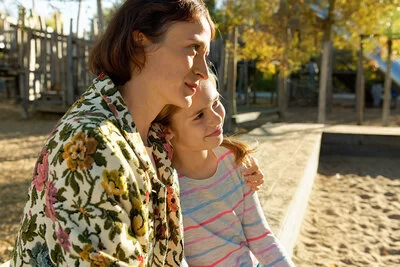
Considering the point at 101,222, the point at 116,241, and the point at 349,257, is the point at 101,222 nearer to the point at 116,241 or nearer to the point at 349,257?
the point at 116,241

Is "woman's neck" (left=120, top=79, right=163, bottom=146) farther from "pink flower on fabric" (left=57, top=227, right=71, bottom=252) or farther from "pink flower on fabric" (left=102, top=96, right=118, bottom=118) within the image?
"pink flower on fabric" (left=57, top=227, right=71, bottom=252)

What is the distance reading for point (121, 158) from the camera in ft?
3.40

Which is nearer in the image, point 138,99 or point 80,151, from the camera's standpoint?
point 80,151

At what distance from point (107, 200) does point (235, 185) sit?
0.85m

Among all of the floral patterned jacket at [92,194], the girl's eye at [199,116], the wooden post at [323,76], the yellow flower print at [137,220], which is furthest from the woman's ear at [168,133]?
the wooden post at [323,76]

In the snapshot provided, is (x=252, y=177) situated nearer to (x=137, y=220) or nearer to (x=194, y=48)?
(x=194, y=48)

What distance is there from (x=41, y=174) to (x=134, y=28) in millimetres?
428

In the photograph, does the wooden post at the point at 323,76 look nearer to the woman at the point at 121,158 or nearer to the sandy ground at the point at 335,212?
the sandy ground at the point at 335,212

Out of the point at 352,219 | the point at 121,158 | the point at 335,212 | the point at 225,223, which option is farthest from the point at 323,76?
the point at 121,158

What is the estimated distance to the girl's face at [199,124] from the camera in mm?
1649

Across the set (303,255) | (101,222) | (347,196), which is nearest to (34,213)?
(101,222)

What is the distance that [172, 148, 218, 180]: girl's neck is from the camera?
5.65ft

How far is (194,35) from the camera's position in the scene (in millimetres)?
1266

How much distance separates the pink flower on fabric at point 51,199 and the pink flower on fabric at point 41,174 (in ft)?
0.13
